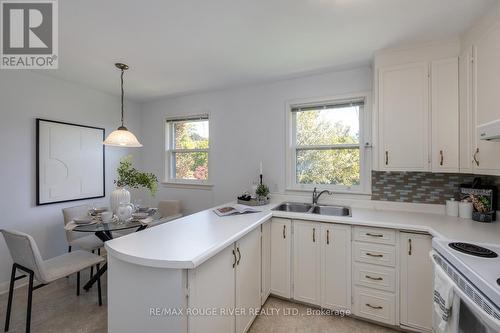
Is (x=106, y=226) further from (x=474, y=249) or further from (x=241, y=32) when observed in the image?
(x=474, y=249)

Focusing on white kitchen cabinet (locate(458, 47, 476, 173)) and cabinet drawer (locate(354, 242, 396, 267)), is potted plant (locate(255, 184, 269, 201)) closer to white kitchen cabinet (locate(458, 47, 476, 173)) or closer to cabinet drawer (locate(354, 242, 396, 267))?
cabinet drawer (locate(354, 242, 396, 267))

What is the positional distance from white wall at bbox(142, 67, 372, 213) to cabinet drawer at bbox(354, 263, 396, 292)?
126cm

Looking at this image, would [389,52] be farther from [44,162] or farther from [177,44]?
[44,162]

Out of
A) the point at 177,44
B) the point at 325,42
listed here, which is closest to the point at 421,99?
the point at 325,42

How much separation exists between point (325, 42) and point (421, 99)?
3.38ft

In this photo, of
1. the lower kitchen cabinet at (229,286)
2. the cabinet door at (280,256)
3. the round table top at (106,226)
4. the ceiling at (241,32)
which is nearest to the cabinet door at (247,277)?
the lower kitchen cabinet at (229,286)

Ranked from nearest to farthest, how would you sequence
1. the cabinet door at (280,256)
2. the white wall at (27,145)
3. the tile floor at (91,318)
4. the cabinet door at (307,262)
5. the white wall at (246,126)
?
the tile floor at (91,318) < the cabinet door at (307,262) < the cabinet door at (280,256) < the white wall at (27,145) < the white wall at (246,126)

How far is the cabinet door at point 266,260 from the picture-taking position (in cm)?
216

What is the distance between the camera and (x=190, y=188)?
11.7ft

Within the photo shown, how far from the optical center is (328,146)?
2.76 m

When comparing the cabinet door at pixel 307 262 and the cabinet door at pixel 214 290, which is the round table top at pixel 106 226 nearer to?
the cabinet door at pixel 214 290

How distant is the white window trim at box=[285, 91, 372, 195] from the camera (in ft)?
8.30

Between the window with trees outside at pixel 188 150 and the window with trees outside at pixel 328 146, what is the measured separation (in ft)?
4.56
